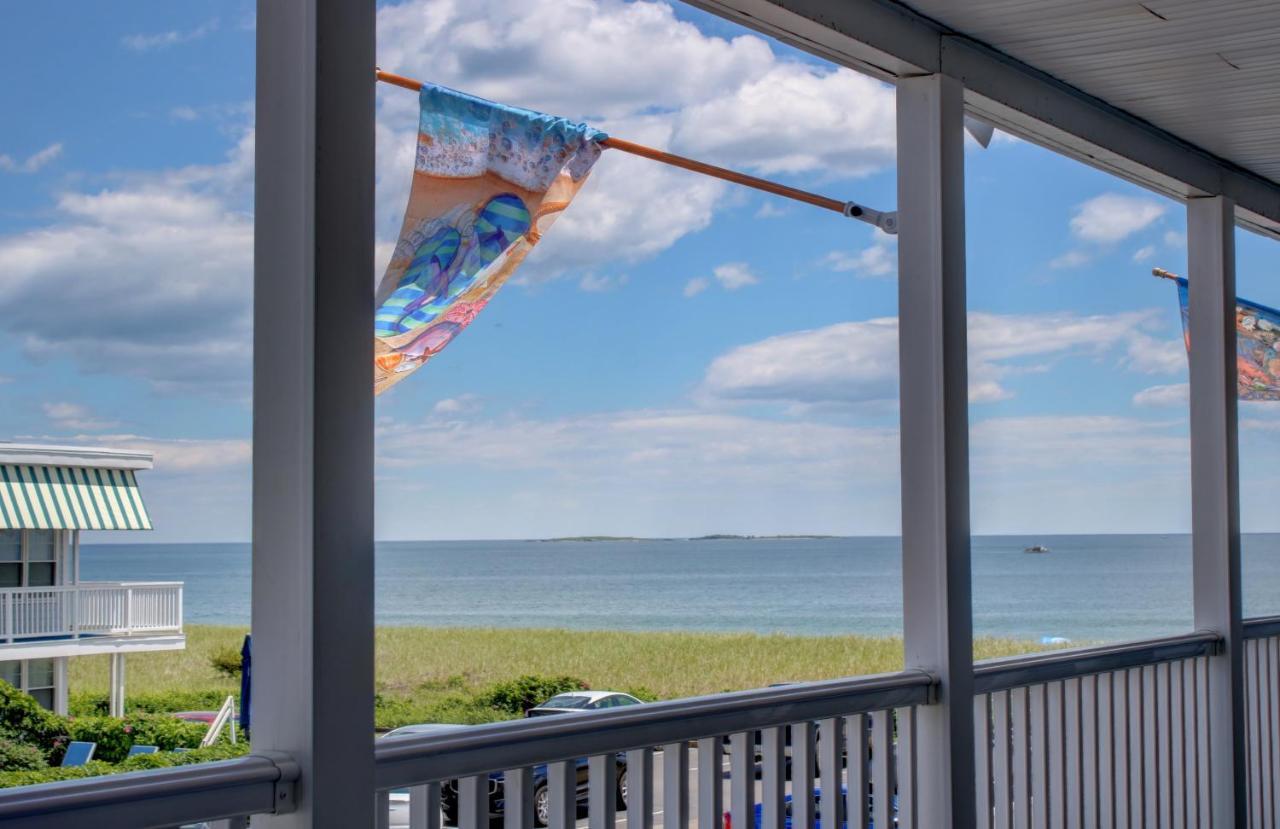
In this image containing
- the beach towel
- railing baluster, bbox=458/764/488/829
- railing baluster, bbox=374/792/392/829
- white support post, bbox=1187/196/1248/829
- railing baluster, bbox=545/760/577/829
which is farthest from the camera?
the beach towel

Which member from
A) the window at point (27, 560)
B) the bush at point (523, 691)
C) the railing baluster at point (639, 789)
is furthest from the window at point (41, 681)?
the railing baluster at point (639, 789)

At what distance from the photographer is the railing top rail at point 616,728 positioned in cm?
188

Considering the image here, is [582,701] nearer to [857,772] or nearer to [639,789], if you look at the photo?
[857,772]

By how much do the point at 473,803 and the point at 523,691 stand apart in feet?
108

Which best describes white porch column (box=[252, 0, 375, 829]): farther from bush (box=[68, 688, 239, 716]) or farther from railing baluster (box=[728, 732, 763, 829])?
bush (box=[68, 688, 239, 716])

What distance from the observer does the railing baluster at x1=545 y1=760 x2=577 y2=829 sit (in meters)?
2.12

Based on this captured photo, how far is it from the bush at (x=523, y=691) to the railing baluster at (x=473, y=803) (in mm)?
31212

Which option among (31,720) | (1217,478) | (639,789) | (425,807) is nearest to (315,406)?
(425,807)

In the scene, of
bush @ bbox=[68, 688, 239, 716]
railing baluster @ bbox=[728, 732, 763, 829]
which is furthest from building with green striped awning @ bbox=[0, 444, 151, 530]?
bush @ bbox=[68, 688, 239, 716]

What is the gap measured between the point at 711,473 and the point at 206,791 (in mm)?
40527

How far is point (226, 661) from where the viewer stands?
3011 cm

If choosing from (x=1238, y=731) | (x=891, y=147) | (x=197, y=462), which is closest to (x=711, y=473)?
(x=891, y=147)

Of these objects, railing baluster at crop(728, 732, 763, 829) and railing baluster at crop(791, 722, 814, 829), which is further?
railing baluster at crop(791, 722, 814, 829)

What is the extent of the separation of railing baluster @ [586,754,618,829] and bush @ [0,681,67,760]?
19.8 m
